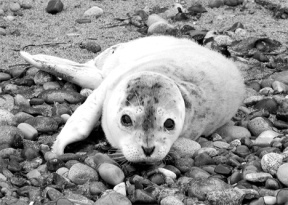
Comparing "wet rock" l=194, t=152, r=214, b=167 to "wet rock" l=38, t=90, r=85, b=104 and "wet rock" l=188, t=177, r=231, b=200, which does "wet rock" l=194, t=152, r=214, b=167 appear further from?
"wet rock" l=38, t=90, r=85, b=104

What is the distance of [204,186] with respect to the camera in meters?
4.94

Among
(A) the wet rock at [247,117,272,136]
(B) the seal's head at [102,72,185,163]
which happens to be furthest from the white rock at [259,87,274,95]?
(B) the seal's head at [102,72,185,163]

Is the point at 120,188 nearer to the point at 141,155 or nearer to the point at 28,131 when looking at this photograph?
the point at 141,155

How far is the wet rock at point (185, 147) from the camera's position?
5.59 meters

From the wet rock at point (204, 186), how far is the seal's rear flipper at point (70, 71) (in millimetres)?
2181

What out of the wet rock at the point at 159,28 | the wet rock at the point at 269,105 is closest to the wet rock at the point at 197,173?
the wet rock at the point at 269,105

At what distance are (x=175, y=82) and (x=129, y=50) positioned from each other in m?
1.35

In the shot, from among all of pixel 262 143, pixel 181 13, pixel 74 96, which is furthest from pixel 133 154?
pixel 181 13

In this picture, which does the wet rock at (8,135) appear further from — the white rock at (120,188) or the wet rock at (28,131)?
the white rock at (120,188)

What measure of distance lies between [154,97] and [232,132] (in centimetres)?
99

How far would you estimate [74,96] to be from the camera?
669 cm

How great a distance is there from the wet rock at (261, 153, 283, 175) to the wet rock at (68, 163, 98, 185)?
113 cm

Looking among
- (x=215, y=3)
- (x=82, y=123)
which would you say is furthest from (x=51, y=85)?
(x=215, y=3)

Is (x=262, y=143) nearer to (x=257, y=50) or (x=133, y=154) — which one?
(x=133, y=154)
